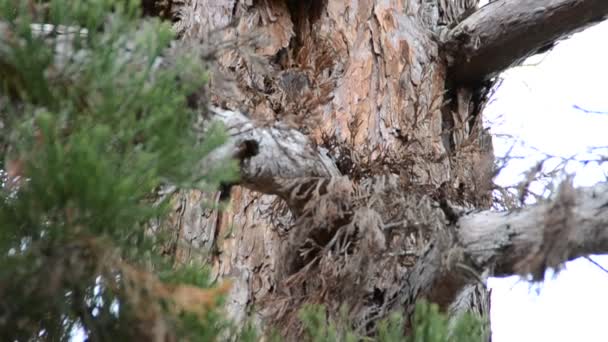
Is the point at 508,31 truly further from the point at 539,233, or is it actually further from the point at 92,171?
the point at 92,171

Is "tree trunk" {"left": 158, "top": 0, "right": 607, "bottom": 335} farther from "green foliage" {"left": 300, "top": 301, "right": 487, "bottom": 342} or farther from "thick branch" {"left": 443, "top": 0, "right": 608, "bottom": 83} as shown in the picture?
"green foliage" {"left": 300, "top": 301, "right": 487, "bottom": 342}

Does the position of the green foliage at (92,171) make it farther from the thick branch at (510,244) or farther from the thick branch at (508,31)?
the thick branch at (508,31)

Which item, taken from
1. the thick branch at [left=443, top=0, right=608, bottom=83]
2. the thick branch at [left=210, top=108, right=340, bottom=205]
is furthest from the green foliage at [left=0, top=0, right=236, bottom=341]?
the thick branch at [left=443, top=0, right=608, bottom=83]

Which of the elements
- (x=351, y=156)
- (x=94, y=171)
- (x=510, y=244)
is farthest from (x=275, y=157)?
(x=94, y=171)

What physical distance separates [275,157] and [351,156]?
297 millimetres

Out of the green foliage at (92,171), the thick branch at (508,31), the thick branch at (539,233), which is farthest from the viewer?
the thick branch at (508,31)

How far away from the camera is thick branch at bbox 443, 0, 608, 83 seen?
2580 millimetres

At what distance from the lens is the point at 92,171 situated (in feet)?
4.42

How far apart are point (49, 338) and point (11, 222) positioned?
0.62 feet

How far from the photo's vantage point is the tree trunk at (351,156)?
205cm

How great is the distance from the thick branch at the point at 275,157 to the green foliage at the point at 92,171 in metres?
0.36

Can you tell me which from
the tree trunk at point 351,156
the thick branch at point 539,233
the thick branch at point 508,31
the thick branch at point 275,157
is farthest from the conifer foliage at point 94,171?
the thick branch at point 508,31

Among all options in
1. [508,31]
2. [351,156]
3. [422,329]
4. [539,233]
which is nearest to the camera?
[422,329]

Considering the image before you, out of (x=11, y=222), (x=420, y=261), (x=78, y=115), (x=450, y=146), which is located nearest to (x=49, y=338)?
(x=11, y=222)
